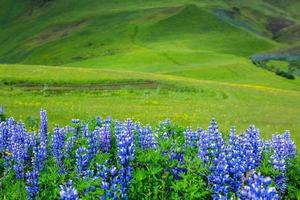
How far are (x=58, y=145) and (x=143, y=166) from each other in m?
3.08

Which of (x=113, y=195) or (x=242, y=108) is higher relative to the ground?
(x=113, y=195)

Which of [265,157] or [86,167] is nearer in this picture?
[86,167]

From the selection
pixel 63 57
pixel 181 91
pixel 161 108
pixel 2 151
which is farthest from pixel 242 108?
pixel 63 57

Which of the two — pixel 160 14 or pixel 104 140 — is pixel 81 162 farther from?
pixel 160 14

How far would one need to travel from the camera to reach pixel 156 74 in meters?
65.5

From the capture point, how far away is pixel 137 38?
481 feet

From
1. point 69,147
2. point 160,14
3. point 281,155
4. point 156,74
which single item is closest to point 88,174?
point 69,147

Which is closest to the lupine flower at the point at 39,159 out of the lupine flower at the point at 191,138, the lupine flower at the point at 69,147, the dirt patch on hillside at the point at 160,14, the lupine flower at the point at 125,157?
the lupine flower at the point at 69,147

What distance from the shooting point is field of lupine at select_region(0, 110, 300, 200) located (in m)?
10.2

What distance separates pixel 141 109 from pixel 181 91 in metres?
13.9

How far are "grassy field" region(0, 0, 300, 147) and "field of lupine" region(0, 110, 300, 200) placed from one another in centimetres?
1360

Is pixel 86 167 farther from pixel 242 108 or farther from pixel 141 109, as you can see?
pixel 242 108

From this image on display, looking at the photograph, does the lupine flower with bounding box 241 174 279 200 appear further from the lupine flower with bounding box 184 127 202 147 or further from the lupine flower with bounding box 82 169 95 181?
the lupine flower with bounding box 184 127 202 147

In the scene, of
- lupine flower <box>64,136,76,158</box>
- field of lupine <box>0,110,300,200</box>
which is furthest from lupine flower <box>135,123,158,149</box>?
lupine flower <box>64,136,76,158</box>
